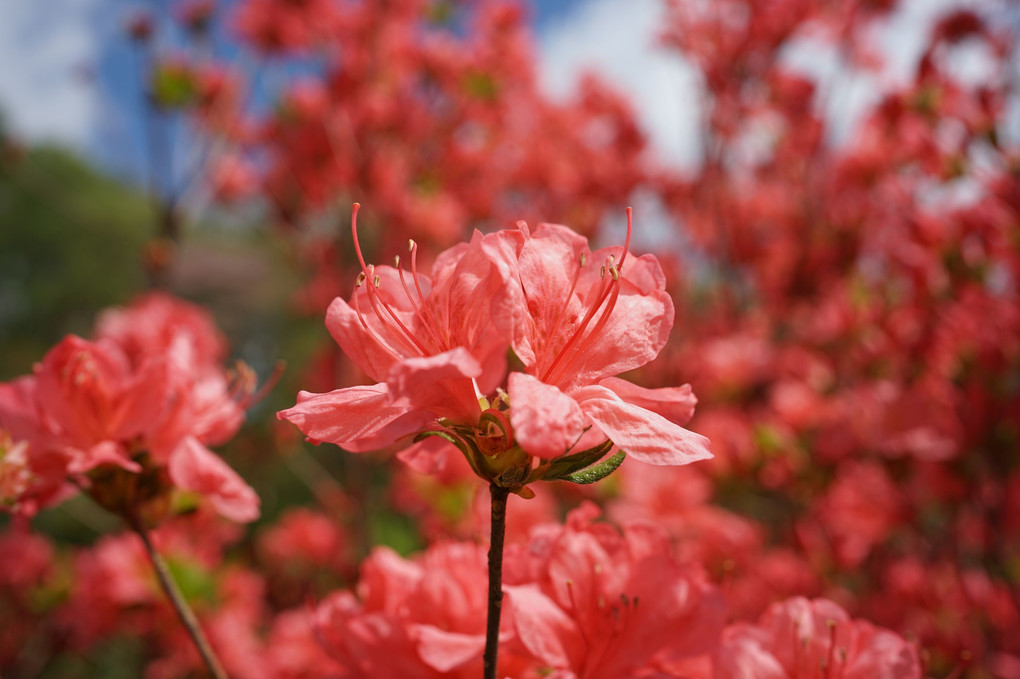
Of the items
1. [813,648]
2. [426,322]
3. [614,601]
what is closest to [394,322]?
[426,322]

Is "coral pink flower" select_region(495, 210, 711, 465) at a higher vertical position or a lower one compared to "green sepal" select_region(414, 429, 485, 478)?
higher

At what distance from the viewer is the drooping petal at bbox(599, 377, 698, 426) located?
59 centimetres

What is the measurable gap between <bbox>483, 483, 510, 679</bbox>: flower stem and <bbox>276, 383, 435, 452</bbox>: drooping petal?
9 centimetres

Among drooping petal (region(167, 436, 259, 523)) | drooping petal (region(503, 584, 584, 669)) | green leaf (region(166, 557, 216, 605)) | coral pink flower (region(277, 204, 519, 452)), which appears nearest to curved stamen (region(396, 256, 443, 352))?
coral pink flower (region(277, 204, 519, 452))

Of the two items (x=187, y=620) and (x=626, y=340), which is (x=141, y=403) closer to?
(x=187, y=620)

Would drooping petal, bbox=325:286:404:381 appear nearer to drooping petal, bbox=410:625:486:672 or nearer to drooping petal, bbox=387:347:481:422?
drooping petal, bbox=387:347:481:422

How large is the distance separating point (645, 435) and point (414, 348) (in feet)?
0.71

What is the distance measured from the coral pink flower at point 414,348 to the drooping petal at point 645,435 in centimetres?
10

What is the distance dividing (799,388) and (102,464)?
2.21 meters

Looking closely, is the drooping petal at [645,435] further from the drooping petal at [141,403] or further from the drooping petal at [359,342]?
the drooping petal at [141,403]

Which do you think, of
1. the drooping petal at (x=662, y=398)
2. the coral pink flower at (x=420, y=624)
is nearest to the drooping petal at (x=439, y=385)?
the drooping petal at (x=662, y=398)

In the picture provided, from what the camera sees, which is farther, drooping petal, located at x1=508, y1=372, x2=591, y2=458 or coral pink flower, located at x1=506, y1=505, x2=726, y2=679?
coral pink flower, located at x1=506, y1=505, x2=726, y2=679

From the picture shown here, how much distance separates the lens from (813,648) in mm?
715

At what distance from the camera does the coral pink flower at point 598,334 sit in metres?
0.52
